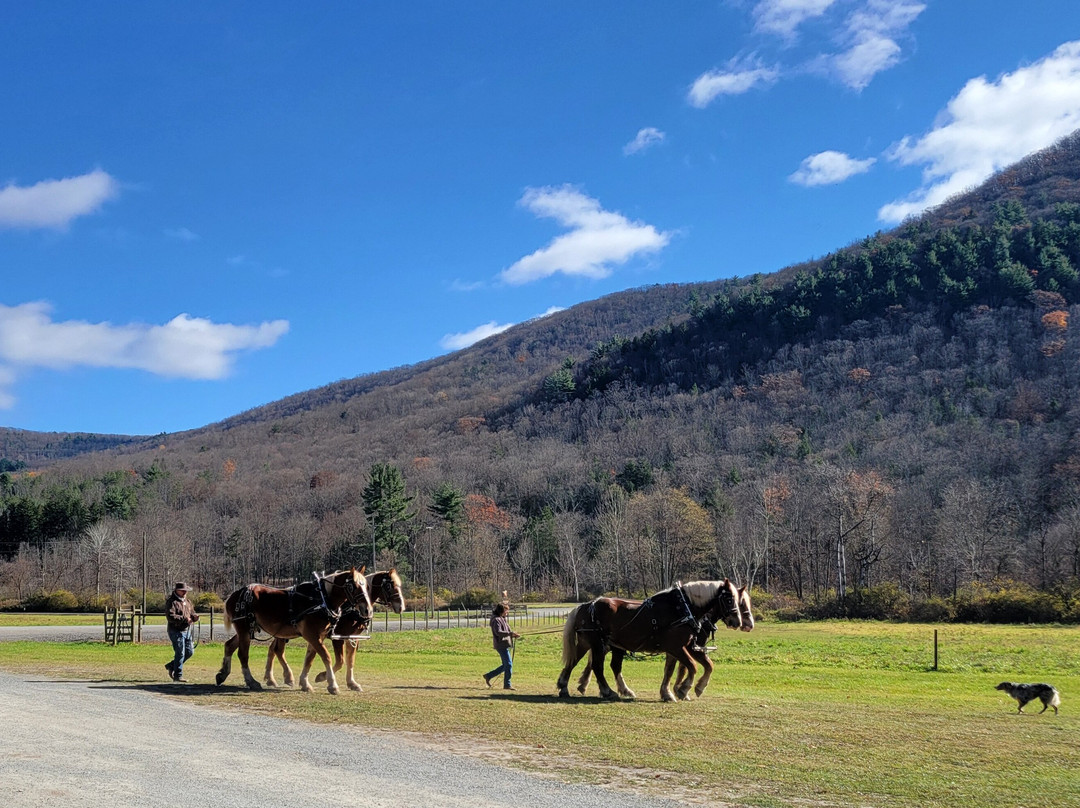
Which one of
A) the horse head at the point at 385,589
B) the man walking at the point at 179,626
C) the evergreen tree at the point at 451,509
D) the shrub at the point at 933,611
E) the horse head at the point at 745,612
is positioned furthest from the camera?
the evergreen tree at the point at 451,509

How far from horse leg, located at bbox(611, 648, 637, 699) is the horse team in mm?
19

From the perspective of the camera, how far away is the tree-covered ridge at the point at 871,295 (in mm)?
147000

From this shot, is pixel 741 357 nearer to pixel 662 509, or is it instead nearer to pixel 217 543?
pixel 662 509

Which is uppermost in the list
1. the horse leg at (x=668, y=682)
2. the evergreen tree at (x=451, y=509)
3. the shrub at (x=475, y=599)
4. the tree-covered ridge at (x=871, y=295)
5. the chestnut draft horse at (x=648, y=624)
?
the tree-covered ridge at (x=871, y=295)

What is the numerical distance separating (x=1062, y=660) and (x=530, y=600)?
191 feet

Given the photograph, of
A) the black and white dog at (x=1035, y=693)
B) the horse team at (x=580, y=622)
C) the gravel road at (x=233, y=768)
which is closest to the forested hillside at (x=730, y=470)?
the black and white dog at (x=1035, y=693)

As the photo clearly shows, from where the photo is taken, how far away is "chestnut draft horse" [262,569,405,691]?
16.0 metres

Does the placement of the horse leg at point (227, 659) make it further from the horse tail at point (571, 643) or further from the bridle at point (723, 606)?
the bridle at point (723, 606)

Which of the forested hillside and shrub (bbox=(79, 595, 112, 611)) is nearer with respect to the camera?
shrub (bbox=(79, 595, 112, 611))

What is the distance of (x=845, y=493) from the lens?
255ft

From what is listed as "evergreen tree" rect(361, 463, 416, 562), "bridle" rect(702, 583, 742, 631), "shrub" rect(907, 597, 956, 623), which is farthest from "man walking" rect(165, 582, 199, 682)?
"evergreen tree" rect(361, 463, 416, 562)

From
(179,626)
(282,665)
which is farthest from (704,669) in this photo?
(179,626)

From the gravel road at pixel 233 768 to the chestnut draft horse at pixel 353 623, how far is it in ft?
10.2

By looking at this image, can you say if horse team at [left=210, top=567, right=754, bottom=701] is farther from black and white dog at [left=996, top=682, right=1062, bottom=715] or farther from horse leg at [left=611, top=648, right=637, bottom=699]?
black and white dog at [left=996, top=682, right=1062, bottom=715]
